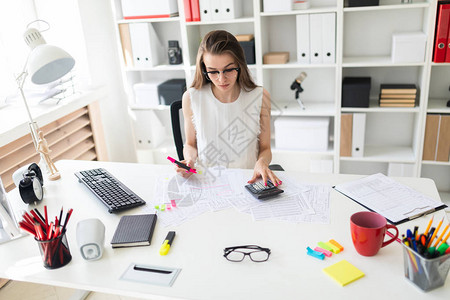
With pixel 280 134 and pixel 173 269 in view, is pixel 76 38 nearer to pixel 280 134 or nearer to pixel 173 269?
pixel 280 134

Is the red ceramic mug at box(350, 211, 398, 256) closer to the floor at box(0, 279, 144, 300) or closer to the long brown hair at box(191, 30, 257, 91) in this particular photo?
the long brown hair at box(191, 30, 257, 91)

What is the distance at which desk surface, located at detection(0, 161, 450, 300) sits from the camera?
103cm

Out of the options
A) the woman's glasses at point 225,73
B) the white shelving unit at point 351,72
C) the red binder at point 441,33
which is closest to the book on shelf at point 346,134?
the white shelving unit at point 351,72

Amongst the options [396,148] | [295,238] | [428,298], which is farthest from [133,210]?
[396,148]

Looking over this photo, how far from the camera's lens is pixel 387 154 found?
291cm

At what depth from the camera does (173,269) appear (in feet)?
3.74

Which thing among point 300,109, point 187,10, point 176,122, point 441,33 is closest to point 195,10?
point 187,10

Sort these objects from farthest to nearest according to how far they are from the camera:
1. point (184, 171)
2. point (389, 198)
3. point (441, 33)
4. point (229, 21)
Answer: point (229, 21) → point (441, 33) → point (184, 171) → point (389, 198)

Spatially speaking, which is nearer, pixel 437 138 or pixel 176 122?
pixel 176 122

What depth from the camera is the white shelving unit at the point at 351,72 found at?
2.69 metres

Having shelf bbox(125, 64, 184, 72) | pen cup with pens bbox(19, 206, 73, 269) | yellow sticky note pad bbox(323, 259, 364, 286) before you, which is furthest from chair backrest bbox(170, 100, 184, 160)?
yellow sticky note pad bbox(323, 259, 364, 286)

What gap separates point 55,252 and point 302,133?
6.85 ft

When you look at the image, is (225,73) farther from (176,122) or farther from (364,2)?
(364,2)

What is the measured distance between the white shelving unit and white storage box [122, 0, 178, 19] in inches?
2.9
